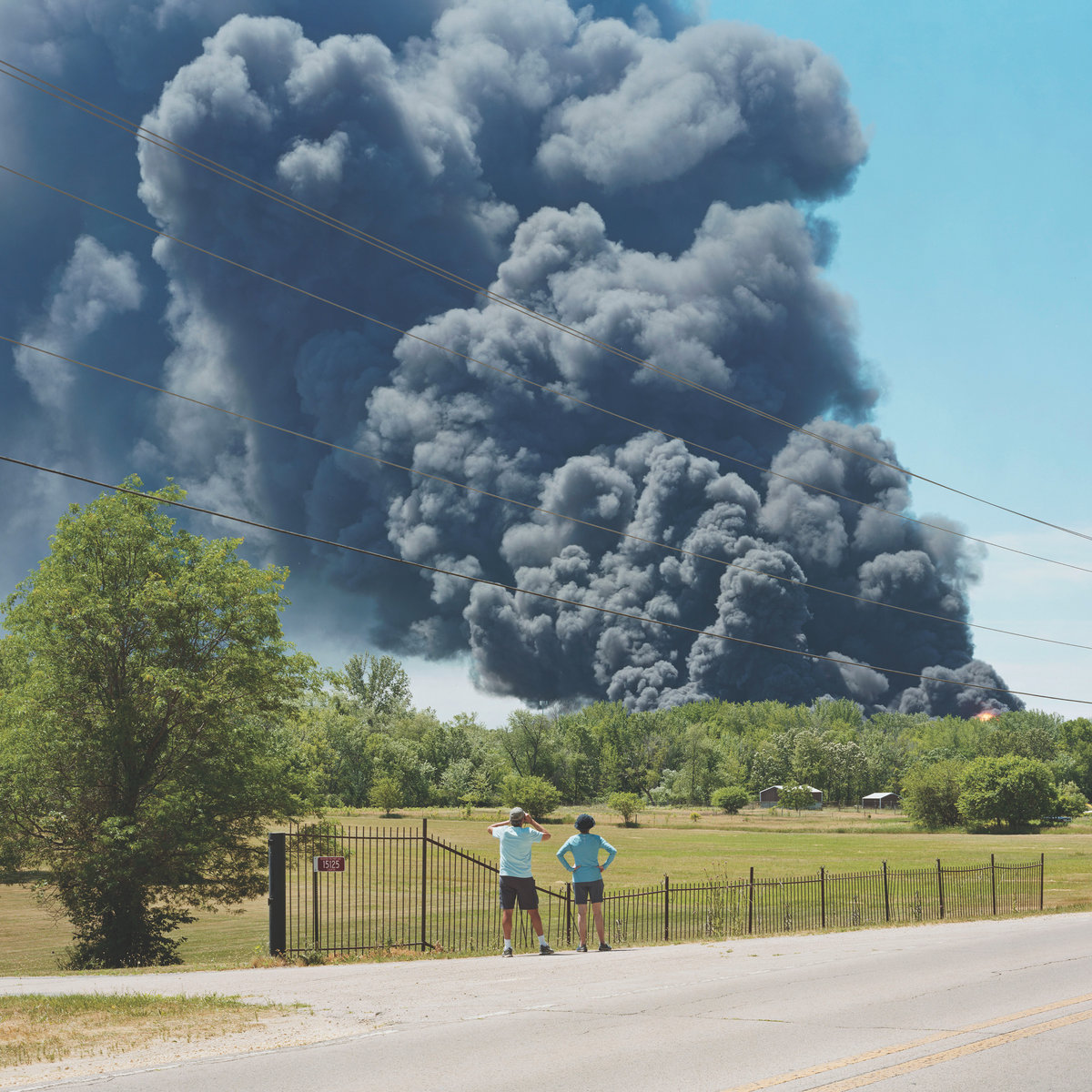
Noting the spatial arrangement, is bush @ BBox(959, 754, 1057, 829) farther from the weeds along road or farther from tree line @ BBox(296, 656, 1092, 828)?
the weeds along road

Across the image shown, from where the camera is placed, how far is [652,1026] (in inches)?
343

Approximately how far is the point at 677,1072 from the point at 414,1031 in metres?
2.50

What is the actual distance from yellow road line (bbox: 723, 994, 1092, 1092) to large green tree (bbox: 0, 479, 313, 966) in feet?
62.8

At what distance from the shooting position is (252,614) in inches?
1055

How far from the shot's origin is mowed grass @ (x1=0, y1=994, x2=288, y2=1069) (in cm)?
798

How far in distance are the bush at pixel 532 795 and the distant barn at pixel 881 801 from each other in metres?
54.0

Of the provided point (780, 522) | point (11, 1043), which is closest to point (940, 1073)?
point (11, 1043)

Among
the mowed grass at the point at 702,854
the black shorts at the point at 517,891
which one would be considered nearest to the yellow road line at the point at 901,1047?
the black shorts at the point at 517,891

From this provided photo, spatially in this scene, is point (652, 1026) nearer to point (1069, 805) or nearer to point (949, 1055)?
point (949, 1055)

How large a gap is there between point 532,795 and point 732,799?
26.8m

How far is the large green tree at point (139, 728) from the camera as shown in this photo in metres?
23.8

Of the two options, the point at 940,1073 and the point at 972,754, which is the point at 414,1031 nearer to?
the point at 940,1073

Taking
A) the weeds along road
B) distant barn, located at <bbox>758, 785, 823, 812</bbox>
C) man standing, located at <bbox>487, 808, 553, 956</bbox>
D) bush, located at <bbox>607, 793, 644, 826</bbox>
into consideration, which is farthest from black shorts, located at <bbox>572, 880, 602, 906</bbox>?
distant barn, located at <bbox>758, 785, 823, 812</bbox>

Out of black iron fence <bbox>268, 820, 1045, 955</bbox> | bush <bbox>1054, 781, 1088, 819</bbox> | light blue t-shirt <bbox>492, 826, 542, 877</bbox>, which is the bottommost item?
bush <bbox>1054, 781, 1088, 819</bbox>
